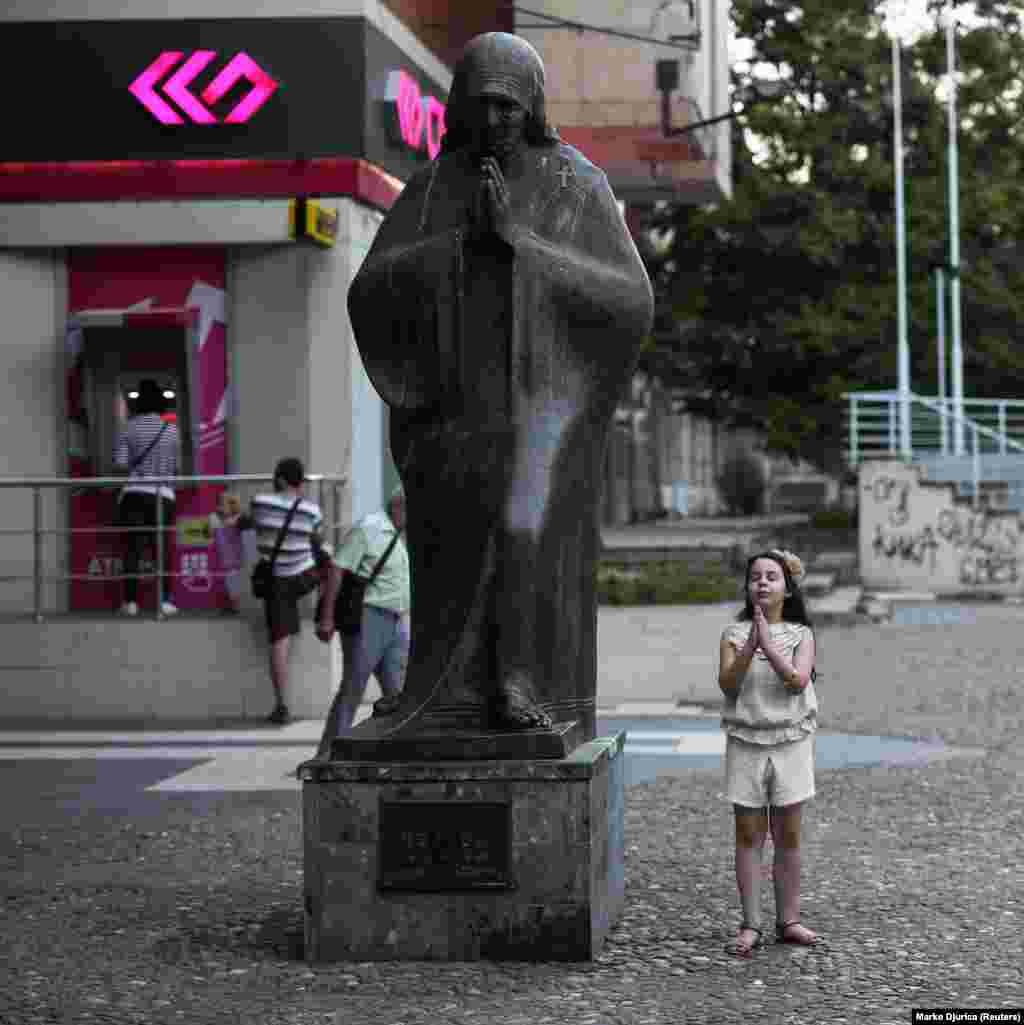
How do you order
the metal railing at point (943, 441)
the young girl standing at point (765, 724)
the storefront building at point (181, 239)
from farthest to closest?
1. the metal railing at point (943, 441)
2. the storefront building at point (181, 239)
3. the young girl standing at point (765, 724)

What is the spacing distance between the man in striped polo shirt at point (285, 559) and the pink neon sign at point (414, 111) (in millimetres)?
4611

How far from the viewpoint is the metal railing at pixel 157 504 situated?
1545 cm

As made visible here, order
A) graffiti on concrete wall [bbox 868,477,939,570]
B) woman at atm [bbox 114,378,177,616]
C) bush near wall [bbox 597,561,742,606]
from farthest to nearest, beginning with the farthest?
graffiti on concrete wall [bbox 868,477,939,570] < bush near wall [bbox 597,561,742,606] < woman at atm [bbox 114,378,177,616]

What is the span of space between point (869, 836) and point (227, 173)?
9.49 m

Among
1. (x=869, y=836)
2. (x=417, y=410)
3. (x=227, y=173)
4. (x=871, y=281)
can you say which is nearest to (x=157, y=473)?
(x=227, y=173)

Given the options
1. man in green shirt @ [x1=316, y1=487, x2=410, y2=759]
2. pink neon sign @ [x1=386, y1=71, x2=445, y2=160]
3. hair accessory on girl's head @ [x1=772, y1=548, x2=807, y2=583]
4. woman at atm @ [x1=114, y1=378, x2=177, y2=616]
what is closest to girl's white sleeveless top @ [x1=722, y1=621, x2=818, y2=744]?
hair accessory on girl's head @ [x1=772, y1=548, x2=807, y2=583]

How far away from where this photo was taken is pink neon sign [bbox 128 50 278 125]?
57.2 ft

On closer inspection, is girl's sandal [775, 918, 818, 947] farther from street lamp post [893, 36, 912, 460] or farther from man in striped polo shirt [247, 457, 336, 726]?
street lamp post [893, 36, 912, 460]

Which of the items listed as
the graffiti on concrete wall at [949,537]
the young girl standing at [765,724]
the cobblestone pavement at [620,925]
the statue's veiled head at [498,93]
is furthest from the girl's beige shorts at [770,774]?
the graffiti on concrete wall at [949,537]

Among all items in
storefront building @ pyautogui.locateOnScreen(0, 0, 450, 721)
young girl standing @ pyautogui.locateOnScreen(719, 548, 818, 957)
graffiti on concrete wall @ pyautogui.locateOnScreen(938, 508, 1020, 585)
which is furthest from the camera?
graffiti on concrete wall @ pyautogui.locateOnScreen(938, 508, 1020, 585)

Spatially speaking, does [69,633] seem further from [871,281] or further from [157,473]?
[871,281]

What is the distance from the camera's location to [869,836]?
975cm

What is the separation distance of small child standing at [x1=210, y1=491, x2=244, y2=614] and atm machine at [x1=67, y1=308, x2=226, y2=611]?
654 millimetres

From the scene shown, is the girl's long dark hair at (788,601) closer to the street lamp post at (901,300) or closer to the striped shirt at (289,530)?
the striped shirt at (289,530)
